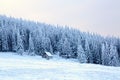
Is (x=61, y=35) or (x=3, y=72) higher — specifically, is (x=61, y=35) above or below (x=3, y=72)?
above

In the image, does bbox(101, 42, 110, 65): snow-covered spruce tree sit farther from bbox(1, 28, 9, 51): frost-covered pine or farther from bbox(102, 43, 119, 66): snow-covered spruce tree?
bbox(1, 28, 9, 51): frost-covered pine

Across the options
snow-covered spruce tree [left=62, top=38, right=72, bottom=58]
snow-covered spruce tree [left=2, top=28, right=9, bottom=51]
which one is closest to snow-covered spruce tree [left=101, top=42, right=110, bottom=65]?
snow-covered spruce tree [left=62, top=38, right=72, bottom=58]

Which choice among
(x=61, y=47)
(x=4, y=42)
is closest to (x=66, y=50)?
(x=61, y=47)

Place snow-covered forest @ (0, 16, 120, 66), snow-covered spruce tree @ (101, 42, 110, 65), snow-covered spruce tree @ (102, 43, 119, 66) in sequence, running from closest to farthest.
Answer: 1. snow-covered spruce tree @ (102, 43, 119, 66)
2. snow-covered spruce tree @ (101, 42, 110, 65)
3. snow-covered forest @ (0, 16, 120, 66)

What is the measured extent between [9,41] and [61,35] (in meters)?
30.1

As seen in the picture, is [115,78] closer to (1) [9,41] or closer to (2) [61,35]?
(1) [9,41]

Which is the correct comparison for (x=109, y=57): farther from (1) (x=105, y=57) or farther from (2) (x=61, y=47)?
(2) (x=61, y=47)

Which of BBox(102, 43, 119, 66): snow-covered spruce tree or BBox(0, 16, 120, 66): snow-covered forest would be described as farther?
BBox(0, 16, 120, 66): snow-covered forest

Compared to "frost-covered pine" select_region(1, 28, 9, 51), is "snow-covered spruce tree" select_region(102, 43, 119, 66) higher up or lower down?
lower down

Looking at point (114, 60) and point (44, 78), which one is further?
point (114, 60)

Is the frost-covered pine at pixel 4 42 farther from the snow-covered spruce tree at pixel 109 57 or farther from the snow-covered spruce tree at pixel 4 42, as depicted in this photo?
the snow-covered spruce tree at pixel 109 57

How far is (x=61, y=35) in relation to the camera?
14638 centimetres

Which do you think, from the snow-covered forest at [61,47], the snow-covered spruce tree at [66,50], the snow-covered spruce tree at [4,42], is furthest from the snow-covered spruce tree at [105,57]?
the snow-covered spruce tree at [4,42]

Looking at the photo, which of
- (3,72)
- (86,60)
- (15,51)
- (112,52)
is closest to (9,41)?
(15,51)
